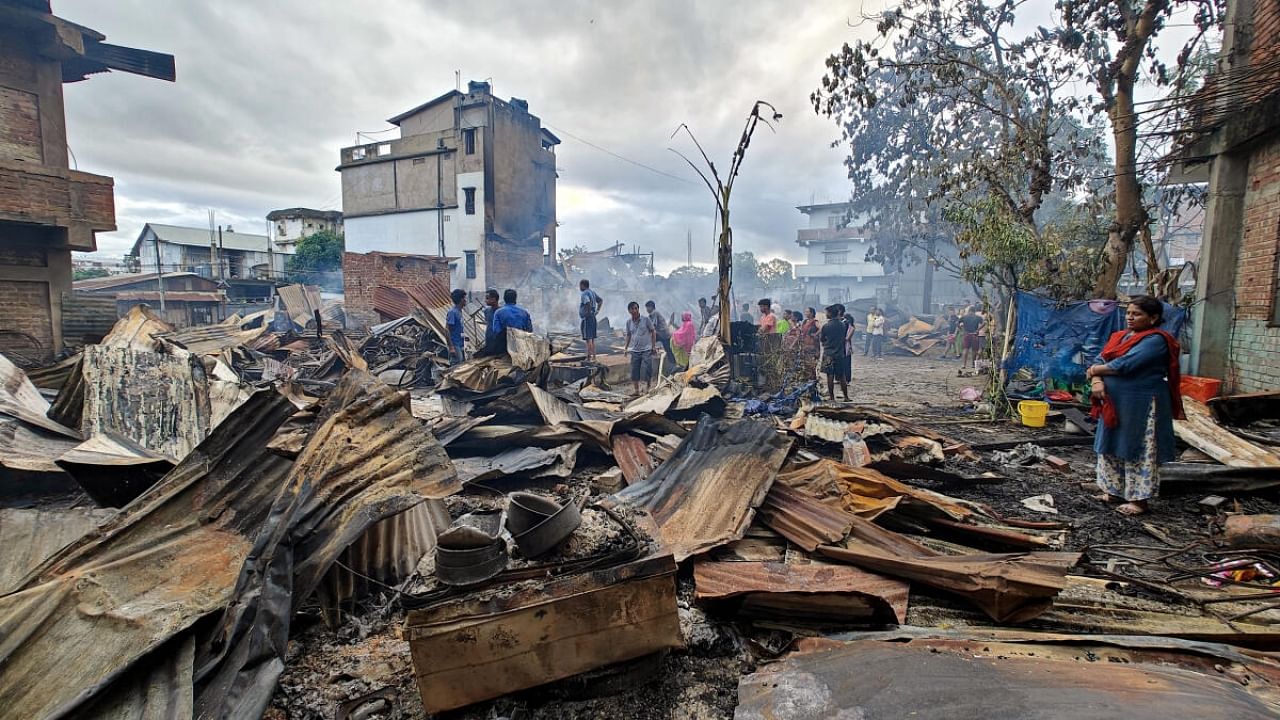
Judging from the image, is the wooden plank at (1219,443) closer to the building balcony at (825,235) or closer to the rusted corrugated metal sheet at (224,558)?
the rusted corrugated metal sheet at (224,558)

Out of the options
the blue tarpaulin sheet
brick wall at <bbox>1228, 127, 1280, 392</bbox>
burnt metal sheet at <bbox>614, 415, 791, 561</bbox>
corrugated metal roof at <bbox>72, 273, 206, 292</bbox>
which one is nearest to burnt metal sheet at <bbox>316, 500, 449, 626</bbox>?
burnt metal sheet at <bbox>614, 415, 791, 561</bbox>

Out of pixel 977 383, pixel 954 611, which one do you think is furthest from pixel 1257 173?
pixel 954 611

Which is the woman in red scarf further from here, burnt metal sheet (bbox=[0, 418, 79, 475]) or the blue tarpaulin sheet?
burnt metal sheet (bbox=[0, 418, 79, 475])

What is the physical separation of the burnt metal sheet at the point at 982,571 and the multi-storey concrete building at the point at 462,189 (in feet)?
85.3

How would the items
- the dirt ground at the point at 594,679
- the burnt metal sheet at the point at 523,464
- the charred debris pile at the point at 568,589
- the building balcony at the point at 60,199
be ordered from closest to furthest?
the charred debris pile at the point at 568,589 → the dirt ground at the point at 594,679 → the burnt metal sheet at the point at 523,464 → the building balcony at the point at 60,199

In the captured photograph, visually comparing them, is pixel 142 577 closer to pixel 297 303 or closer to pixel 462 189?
pixel 297 303

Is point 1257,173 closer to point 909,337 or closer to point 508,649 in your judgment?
point 508,649

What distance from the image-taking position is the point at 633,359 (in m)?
9.98

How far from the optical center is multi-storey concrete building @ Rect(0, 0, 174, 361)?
348 inches

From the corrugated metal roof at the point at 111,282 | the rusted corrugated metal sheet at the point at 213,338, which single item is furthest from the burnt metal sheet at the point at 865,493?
the corrugated metal roof at the point at 111,282

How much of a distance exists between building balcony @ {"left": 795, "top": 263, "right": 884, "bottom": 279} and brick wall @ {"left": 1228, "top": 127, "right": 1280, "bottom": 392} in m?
37.3

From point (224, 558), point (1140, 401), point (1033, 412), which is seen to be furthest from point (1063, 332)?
point (224, 558)

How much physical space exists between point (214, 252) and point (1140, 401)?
4473 cm

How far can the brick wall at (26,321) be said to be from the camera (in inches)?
366
